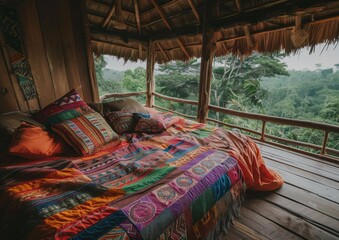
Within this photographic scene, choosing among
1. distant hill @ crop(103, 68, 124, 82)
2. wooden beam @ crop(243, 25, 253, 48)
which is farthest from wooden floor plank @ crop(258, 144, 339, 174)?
distant hill @ crop(103, 68, 124, 82)

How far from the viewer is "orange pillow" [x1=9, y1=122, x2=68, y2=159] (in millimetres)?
1306

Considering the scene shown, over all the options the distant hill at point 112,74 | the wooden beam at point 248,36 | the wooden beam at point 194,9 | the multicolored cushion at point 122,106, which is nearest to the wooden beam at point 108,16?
the wooden beam at point 194,9

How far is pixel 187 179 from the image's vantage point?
3.79 feet

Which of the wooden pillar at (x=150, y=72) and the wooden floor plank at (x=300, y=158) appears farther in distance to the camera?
the wooden pillar at (x=150, y=72)

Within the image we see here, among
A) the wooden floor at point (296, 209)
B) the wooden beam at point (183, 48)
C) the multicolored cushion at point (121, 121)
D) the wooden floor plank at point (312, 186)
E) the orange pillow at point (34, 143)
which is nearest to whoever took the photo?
the orange pillow at point (34, 143)

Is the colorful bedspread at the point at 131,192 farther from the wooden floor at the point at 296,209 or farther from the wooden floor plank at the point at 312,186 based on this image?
the wooden floor plank at the point at 312,186

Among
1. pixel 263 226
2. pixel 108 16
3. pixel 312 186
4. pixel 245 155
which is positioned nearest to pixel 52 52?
pixel 108 16

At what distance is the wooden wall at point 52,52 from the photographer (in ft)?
6.31

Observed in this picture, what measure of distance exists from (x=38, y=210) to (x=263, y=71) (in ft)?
24.9

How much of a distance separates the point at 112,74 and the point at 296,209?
924 centimetres

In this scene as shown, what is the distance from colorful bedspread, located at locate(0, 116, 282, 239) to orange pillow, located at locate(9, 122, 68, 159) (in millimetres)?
80

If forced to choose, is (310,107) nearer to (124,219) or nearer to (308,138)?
(308,138)

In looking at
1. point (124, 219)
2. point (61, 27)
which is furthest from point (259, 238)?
point (61, 27)

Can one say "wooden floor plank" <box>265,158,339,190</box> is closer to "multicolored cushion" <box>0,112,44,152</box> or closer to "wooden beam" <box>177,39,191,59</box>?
"wooden beam" <box>177,39,191,59</box>
